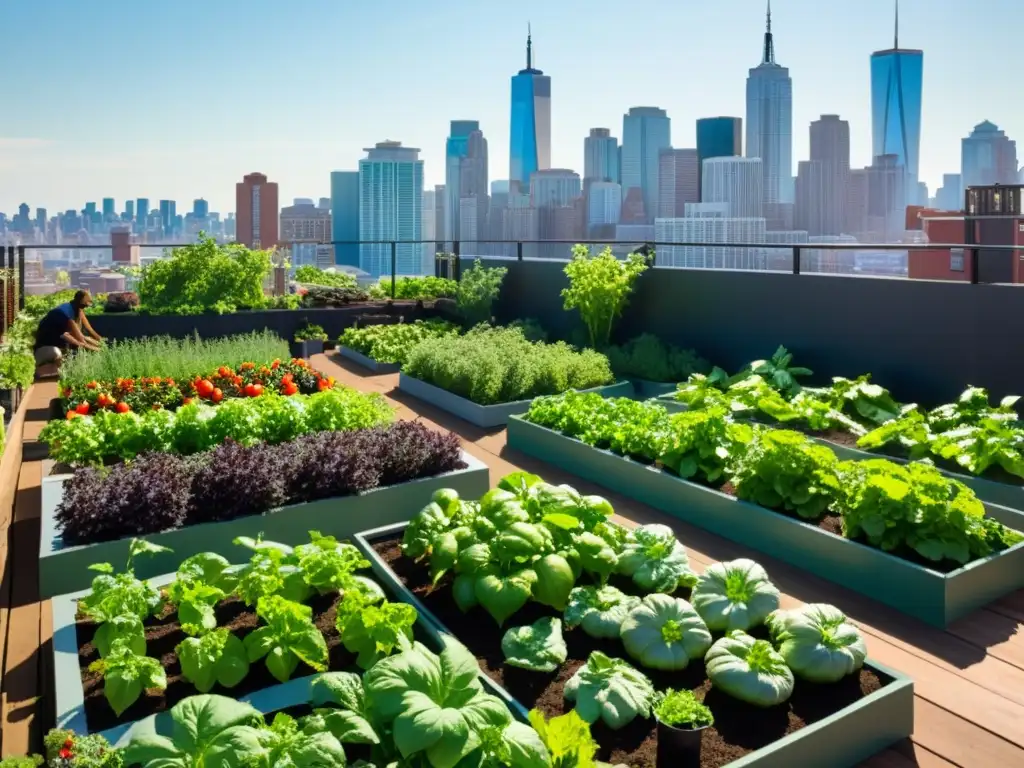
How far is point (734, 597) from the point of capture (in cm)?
287

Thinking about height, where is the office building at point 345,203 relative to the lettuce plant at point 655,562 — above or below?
above

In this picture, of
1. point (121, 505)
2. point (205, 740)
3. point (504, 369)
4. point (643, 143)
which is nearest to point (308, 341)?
point (504, 369)

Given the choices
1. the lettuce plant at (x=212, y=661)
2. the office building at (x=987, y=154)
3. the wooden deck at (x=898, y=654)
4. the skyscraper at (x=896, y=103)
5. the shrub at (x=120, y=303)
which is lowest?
the wooden deck at (x=898, y=654)

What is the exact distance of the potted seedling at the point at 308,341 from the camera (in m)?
9.96

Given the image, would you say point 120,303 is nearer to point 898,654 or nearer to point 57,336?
point 57,336

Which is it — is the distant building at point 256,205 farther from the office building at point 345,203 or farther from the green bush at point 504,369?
the green bush at point 504,369

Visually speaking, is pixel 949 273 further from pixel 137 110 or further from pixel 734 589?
pixel 137 110

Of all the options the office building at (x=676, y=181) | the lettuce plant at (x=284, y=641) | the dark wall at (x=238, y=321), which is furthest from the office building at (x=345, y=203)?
the lettuce plant at (x=284, y=641)

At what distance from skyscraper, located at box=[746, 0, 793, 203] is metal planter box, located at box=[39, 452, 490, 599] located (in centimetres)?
3857

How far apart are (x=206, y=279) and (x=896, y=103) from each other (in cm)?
5389

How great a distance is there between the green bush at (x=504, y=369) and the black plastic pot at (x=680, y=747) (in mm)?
4685

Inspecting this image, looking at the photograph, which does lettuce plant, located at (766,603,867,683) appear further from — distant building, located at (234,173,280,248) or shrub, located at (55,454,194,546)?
distant building, located at (234,173,280,248)

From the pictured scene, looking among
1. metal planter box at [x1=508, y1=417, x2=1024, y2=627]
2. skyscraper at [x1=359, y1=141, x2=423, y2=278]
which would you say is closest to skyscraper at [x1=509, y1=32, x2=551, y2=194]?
skyscraper at [x1=359, y1=141, x2=423, y2=278]

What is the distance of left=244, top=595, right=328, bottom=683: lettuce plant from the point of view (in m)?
2.48
